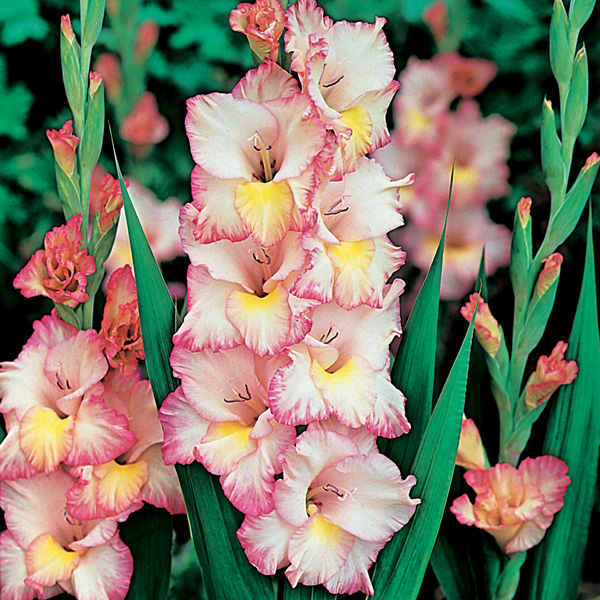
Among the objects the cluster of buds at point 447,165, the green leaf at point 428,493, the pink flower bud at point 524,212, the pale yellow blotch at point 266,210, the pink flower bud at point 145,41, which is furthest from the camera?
the pink flower bud at point 145,41

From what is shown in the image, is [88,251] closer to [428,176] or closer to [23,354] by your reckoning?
[23,354]

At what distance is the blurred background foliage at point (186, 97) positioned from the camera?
106cm

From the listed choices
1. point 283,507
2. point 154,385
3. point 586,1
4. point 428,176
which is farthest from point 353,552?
point 586,1

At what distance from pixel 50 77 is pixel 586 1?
2.51 feet

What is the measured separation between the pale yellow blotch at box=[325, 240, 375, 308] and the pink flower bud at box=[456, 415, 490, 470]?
0.27 meters

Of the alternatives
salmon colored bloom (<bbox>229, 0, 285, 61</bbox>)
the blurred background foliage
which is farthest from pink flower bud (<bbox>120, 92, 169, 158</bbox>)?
salmon colored bloom (<bbox>229, 0, 285, 61</bbox>)

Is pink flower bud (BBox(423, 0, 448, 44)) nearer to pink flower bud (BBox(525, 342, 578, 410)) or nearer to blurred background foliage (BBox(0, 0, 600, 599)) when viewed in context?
blurred background foliage (BBox(0, 0, 600, 599))

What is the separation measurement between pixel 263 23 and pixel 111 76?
1.65 ft

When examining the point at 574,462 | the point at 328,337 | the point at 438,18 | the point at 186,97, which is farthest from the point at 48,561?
the point at 438,18

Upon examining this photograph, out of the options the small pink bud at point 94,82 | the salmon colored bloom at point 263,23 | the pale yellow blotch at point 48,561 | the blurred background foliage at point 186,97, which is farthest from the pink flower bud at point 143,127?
the pale yellow blotch at point 48,561

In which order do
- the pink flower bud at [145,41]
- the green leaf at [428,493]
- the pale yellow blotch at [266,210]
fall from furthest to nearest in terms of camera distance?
the pink flower bud at [145,41]
the green leaf at [428,493]
the pale yellow blotch at [266,210]

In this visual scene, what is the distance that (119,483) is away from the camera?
2.29 feet

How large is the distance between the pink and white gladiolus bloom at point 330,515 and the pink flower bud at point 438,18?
2.03 feet

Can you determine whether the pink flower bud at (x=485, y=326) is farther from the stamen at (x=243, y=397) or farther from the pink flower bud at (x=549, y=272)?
the stamen at (x=243, y=397)
